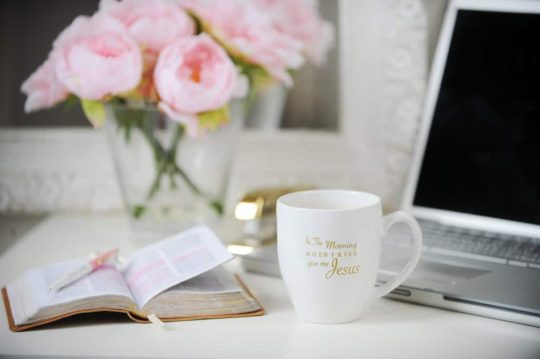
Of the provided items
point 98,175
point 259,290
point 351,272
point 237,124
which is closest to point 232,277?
point 259,290

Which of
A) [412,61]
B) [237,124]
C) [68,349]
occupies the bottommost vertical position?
[68,349]

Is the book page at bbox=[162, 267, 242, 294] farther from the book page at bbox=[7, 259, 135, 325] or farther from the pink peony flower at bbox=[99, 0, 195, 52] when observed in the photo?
the pink peony flower at bbox=[99, 0, 195, 52]

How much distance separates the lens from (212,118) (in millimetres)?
837

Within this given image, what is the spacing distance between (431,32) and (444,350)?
0.55 metres

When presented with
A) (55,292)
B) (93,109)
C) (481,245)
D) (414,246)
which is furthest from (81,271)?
(481,245)

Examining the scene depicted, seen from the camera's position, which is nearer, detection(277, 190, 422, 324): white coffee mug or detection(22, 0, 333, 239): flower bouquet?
detection(277, 190, 422, 324): white coffee mug

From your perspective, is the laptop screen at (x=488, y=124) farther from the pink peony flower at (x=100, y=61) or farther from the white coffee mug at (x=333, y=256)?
the pink peony flower at (x=100, y=61)

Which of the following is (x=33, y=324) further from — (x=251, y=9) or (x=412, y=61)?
(x=412, y=61)

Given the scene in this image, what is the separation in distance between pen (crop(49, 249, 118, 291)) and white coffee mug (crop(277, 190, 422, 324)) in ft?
0.71

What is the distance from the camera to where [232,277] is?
28.5 inches

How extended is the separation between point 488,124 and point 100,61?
496 mm

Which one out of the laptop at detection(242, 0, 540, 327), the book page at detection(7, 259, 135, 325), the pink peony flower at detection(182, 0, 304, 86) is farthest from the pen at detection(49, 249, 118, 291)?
the pink peony flower at detection(182, 0, 304, 86)

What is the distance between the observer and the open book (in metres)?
0.63

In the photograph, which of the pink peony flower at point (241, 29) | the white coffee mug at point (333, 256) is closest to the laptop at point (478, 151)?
the white coffee mug at point (333, 256)
